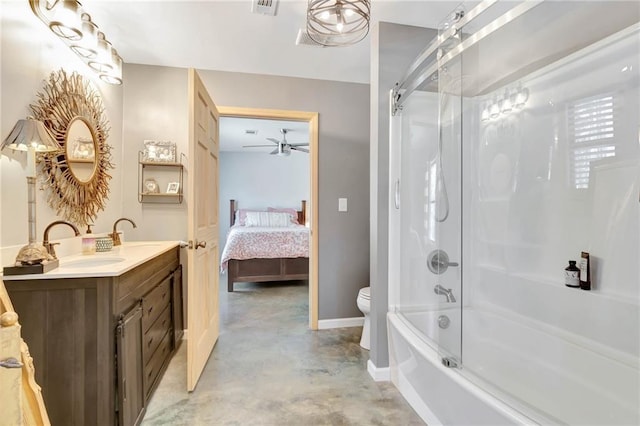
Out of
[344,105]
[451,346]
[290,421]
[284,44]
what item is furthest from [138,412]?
[344,105]

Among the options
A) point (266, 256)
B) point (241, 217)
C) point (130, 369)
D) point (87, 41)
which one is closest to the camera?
point (130, 369)

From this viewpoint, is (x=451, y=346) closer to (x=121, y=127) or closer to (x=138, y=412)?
(x=138, y=412)

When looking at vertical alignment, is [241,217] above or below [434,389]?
above

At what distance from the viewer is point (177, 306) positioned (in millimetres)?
2527

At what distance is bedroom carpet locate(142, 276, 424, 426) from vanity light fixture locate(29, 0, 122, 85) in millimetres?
2197

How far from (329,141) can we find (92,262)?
2121mm

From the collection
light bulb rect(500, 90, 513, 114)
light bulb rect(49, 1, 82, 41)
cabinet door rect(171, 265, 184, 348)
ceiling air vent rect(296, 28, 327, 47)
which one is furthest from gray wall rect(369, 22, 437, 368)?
light bulb rect(49, 1, 82, 41)

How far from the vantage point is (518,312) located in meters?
1.92

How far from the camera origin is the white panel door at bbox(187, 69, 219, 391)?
1.93m

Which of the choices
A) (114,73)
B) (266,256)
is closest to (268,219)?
(266,256)

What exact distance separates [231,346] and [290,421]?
→ 1.08 meters

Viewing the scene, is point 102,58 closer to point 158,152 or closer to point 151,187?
point 158,152

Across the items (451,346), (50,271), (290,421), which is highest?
(50,271)

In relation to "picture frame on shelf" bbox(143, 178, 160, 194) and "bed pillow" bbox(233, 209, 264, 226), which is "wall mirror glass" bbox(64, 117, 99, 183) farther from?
"bed pillow" bbox(233, 209, 264, 226)
